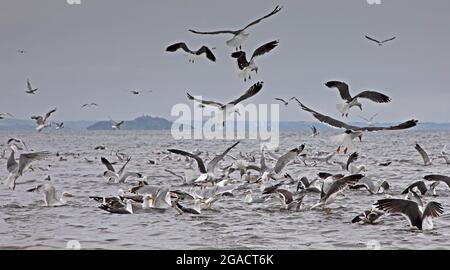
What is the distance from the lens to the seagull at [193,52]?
7.77 meters

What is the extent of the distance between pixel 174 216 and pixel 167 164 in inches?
249

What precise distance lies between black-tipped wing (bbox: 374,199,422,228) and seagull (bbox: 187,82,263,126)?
169 cm

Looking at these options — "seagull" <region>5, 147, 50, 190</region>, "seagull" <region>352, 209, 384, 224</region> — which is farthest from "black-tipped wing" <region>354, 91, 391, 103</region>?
"seagull" <region>5, 147, 50, 190</region>

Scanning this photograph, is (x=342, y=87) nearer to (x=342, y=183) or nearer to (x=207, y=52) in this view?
(x=342, y=183)

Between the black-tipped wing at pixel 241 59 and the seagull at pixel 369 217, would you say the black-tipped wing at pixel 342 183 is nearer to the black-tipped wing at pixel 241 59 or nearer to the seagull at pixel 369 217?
the seagull at pixel 369 217

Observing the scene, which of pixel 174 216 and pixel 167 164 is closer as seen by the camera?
pixel 174 216

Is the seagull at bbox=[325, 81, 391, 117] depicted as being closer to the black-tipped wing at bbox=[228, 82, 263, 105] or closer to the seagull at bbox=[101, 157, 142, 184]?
the black-tipped wing at bbox=[228, 82, 263, 105]

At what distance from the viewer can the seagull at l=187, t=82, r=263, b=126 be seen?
6.82 meters

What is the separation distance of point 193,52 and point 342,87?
1.78 metres

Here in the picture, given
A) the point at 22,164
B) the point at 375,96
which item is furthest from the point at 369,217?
the point at 22,164

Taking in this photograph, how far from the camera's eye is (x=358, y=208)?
23.7 ft

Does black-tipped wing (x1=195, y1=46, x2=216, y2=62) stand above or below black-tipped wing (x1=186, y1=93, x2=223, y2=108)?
above
